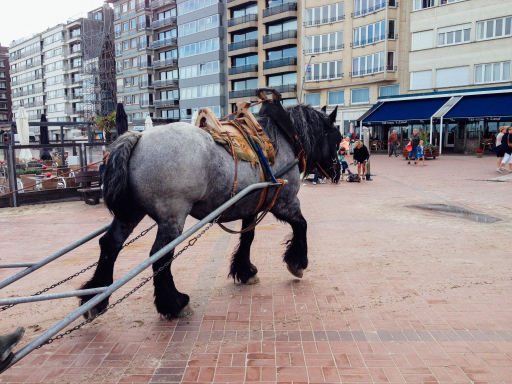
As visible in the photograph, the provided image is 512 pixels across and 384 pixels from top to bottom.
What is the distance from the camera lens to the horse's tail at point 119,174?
3.52 metres

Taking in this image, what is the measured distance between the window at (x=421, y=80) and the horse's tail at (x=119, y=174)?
122 feet

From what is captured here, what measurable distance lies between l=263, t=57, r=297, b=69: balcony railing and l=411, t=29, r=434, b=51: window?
1485 cm

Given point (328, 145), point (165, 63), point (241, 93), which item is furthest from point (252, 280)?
point (165, 63)

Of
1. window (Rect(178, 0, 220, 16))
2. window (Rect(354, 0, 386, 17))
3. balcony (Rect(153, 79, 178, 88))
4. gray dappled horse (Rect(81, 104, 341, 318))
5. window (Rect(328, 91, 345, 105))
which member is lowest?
gray dappled horse (Rect(81, 104, 341, 318))

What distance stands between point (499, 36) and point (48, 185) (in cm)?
3367

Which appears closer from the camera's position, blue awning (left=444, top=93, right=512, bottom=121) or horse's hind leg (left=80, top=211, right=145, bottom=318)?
horse's hind leg (left=80, top=211, right=145, bottom=318)

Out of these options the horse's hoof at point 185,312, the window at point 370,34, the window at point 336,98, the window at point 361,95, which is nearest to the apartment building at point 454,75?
the window at point 370,34

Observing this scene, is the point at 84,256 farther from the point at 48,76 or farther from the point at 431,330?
the point at 48,76

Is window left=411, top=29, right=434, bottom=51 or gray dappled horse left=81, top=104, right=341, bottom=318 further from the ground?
window left=411, top=29, right=434, bottom=51

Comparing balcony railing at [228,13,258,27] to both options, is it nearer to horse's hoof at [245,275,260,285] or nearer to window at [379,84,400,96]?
window at [379,84,400,96]

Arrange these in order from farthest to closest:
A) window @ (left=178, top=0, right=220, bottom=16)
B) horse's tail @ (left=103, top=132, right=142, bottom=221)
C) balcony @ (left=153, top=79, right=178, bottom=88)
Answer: balcony @ (left=153, top=79, right=178, bottom=88) < window @ (left=178, top=0, right=220, bottom=16) < horse's tail @ (left=103, top=132, right=142, bottom=221)

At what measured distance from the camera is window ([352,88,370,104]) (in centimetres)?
4088

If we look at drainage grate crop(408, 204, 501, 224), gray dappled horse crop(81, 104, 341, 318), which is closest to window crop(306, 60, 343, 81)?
drainage grate crop(408, 204, 501, 224)

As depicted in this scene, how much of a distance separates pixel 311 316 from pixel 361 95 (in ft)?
131
